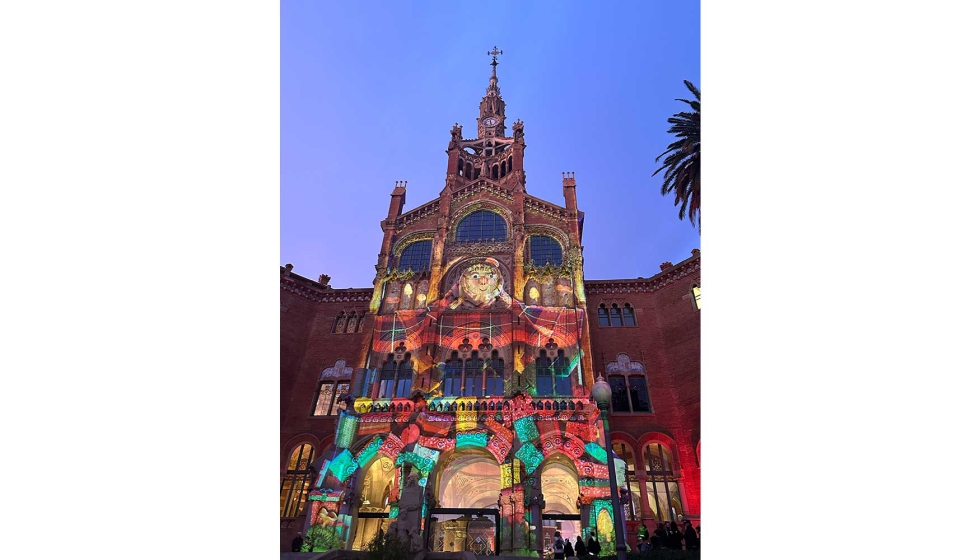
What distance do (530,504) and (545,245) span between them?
16239mm

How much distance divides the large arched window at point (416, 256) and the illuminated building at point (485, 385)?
12 cm

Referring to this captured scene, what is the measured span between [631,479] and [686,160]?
16.1 meters

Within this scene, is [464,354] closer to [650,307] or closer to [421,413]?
[421,413]

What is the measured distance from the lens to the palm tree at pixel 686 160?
76.8 ft

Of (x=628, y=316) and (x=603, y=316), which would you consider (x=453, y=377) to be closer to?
(x=603, y=316)

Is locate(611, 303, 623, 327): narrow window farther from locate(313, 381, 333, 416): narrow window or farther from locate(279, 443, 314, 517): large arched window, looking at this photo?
locate(279, 443, 314, 517): large arched window

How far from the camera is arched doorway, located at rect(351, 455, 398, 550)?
22763mm

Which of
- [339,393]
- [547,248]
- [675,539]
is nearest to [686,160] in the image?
[547,248]

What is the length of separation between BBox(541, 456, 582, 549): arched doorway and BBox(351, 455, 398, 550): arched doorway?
7.42 m

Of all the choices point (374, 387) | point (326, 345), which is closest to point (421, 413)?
point (374, 387)

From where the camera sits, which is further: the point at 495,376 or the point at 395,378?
the point at 395,378

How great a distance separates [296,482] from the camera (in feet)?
85.9

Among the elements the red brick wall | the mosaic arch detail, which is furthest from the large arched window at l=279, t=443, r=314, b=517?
the red brick wall

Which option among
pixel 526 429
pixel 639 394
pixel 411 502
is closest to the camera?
pixel 411 502
